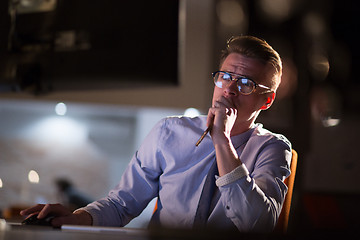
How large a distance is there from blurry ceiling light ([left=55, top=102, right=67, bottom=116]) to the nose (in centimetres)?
238

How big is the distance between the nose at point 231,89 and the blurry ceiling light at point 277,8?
1.63 meters

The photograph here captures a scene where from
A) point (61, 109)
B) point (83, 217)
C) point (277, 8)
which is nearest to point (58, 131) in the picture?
point (61, 109)

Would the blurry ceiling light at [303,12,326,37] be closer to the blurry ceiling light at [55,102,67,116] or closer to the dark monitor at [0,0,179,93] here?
the dark monitor at [0,0,179,93]

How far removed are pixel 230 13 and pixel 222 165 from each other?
6.47 ft

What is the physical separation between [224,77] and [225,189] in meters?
0.35

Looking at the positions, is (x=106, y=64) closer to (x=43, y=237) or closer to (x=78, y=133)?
(x=43, y=237)

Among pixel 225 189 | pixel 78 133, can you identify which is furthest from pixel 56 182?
pixel 225 189

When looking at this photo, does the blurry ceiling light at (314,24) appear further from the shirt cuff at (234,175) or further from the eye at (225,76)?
the shirt cuff at (234,175)

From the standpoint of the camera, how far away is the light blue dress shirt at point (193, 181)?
1066mm

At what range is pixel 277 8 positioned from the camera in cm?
279

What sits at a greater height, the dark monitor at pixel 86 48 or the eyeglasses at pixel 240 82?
the dark monitor at pixel 86 48

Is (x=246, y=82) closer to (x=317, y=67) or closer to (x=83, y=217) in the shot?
(x=83, y=217)

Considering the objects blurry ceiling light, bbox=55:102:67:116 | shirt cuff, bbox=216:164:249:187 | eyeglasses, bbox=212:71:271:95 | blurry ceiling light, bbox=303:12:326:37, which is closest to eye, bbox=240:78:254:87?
eyeglasses, bbox=212:71:271:95

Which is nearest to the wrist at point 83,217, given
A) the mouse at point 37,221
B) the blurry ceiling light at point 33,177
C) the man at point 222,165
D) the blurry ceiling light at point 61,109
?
the man at point 222,165
